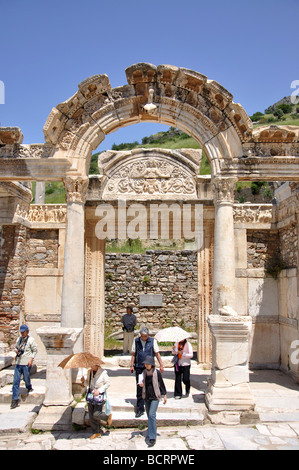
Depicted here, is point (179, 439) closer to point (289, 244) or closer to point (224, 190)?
point (224, 190)

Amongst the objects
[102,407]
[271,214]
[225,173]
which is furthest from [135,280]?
[102,407]

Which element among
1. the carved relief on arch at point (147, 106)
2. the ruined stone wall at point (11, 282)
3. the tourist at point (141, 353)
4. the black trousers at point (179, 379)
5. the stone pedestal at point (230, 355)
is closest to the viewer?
the tourist at point (141, 353)

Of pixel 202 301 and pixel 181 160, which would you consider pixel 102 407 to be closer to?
pixel 202 301

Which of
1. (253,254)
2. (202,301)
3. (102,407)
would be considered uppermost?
(253,254)

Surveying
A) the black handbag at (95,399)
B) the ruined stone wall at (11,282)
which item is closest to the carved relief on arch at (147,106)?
the ruined stone wall at (11,282)

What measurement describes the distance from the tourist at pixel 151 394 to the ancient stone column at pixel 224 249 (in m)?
2.07

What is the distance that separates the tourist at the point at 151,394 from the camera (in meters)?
5.50

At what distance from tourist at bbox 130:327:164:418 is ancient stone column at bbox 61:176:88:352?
1.36 meters

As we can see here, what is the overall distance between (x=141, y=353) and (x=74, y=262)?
2.19 m

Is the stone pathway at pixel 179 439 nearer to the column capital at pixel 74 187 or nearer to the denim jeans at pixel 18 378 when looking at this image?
the denim jeans at pixel 18 378

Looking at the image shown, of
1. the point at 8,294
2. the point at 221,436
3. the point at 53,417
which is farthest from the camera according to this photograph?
the point at 8,294

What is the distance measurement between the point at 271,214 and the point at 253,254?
120cm

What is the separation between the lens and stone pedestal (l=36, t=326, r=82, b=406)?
662 centimetres

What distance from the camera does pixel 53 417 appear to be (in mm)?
6324
